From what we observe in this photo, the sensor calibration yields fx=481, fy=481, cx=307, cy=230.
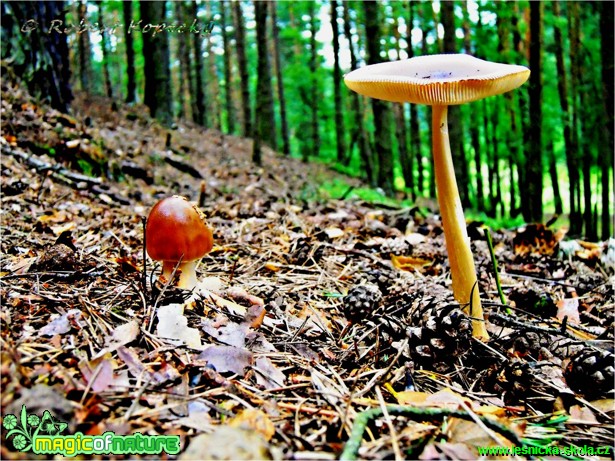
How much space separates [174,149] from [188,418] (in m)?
8.71

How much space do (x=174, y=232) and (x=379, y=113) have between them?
27.6ft

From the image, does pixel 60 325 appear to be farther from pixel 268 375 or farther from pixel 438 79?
pixel 438 79

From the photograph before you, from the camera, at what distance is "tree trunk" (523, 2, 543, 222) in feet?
23.9

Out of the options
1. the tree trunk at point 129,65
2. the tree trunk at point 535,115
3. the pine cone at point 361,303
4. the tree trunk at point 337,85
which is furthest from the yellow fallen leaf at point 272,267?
the tree trunk at point 337,85

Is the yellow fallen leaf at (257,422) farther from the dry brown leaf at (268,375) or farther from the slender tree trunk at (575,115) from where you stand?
the slender tree trunk at (575,115)

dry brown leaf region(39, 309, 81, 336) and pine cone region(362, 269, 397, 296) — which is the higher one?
dry brown leaf region(39, 309, 81, 336)

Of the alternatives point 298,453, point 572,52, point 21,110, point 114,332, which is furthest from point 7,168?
point 572,52

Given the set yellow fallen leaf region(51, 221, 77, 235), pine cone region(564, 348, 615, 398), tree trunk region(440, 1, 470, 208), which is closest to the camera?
pine cone region(564, 348, 615, 398)

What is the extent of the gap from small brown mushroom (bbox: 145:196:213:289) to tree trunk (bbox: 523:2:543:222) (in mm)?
6524

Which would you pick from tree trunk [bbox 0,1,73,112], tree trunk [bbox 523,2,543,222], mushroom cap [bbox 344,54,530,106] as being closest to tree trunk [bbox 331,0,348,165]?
tree trunk [bbox 523,2,543,222]

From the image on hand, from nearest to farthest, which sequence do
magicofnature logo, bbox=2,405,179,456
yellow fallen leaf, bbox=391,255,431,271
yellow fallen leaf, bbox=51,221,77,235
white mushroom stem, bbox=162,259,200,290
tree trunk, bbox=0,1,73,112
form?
magicofnature logo, bbox=2,405,179,456
white mushroom stem, bbox=162,259,200,290
yellow fallen leaf, bbox=51,221,77,235
yellow fallen leaf, bbox=391,255,431,271
tree trunk, bbox=0,1,73,112

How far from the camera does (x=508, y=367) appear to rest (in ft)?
6.41

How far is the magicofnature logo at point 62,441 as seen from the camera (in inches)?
43.4

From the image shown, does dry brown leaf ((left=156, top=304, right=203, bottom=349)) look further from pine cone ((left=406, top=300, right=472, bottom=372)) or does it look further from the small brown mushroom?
pine cone ((left=406, top=300, right=472, bottom=372))
